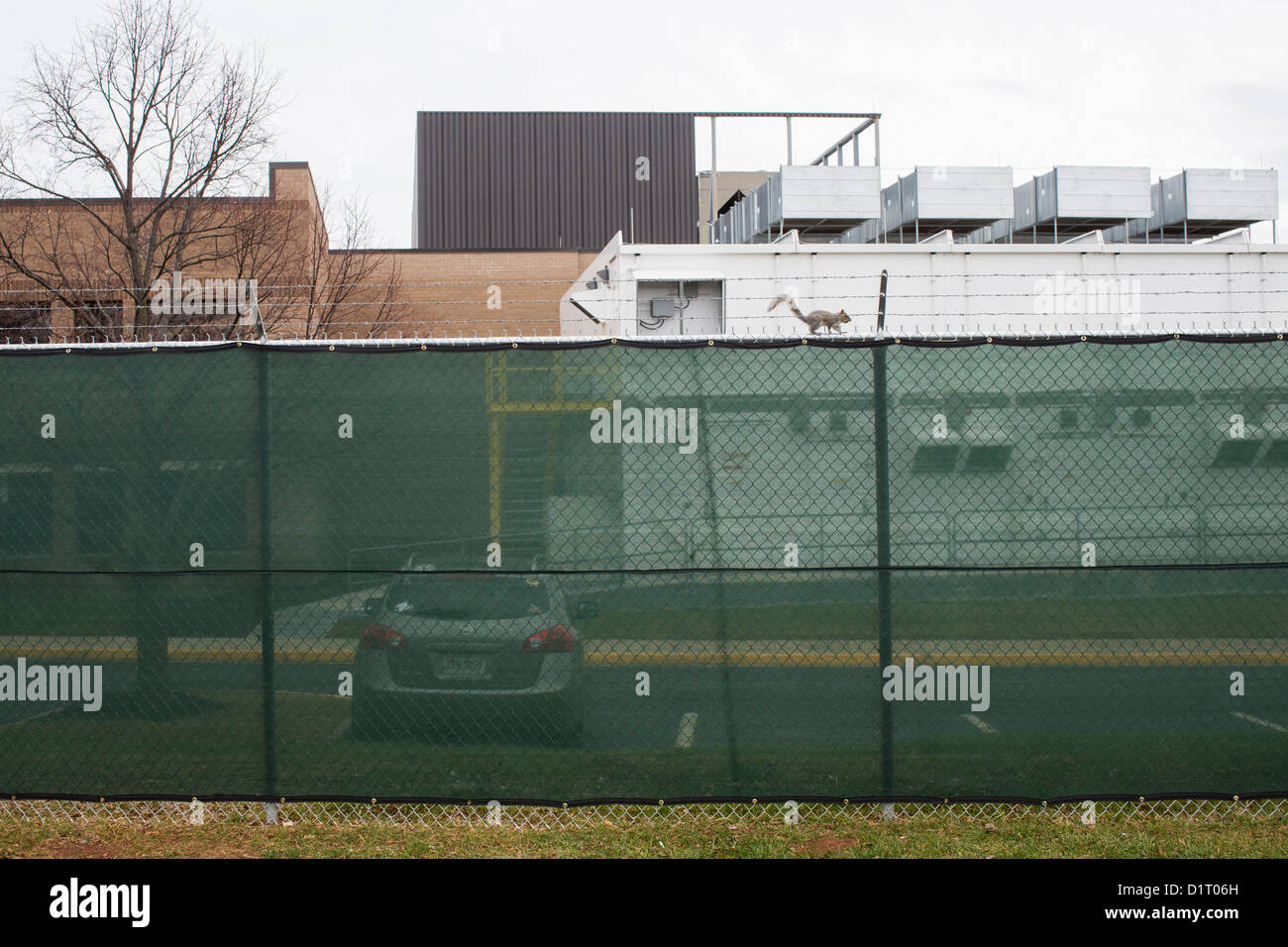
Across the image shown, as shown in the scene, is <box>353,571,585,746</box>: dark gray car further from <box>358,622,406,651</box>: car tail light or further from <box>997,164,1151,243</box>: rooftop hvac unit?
<box>997,164,1151,243</box>: rooftop hvac unit

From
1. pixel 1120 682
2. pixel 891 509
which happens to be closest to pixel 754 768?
pixel 891 509

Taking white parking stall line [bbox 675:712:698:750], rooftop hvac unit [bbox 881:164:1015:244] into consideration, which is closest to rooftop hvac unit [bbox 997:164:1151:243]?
rooftop hvac unit [bbox 881:164:1015:244]

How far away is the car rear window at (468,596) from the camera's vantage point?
16.2ft

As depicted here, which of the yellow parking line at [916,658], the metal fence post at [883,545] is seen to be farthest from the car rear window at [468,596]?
the metal fence post at [883,545]

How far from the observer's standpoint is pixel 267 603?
4.98 m

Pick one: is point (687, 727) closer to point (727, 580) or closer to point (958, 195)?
point (727, 580)

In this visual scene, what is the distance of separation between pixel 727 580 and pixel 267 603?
2246 millimetres

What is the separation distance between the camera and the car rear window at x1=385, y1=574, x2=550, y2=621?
16.2 feet

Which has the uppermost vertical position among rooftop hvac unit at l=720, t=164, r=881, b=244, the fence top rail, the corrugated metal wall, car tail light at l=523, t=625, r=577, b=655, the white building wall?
the corrugated metal wall

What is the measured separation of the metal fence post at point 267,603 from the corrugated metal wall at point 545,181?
33198 millimetres

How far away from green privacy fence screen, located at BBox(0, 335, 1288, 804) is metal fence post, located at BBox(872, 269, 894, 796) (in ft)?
0.05

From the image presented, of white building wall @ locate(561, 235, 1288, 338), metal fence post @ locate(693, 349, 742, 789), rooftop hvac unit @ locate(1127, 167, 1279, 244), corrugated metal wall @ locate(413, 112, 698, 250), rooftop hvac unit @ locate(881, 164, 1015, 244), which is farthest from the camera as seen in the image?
corrugated metal wall @ locate(413, 112, 698, 250)


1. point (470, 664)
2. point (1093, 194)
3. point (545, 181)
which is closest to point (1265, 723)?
point (470, 664)

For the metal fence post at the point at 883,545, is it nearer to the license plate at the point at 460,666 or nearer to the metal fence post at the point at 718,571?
the metal fence post at the point at 718,571
